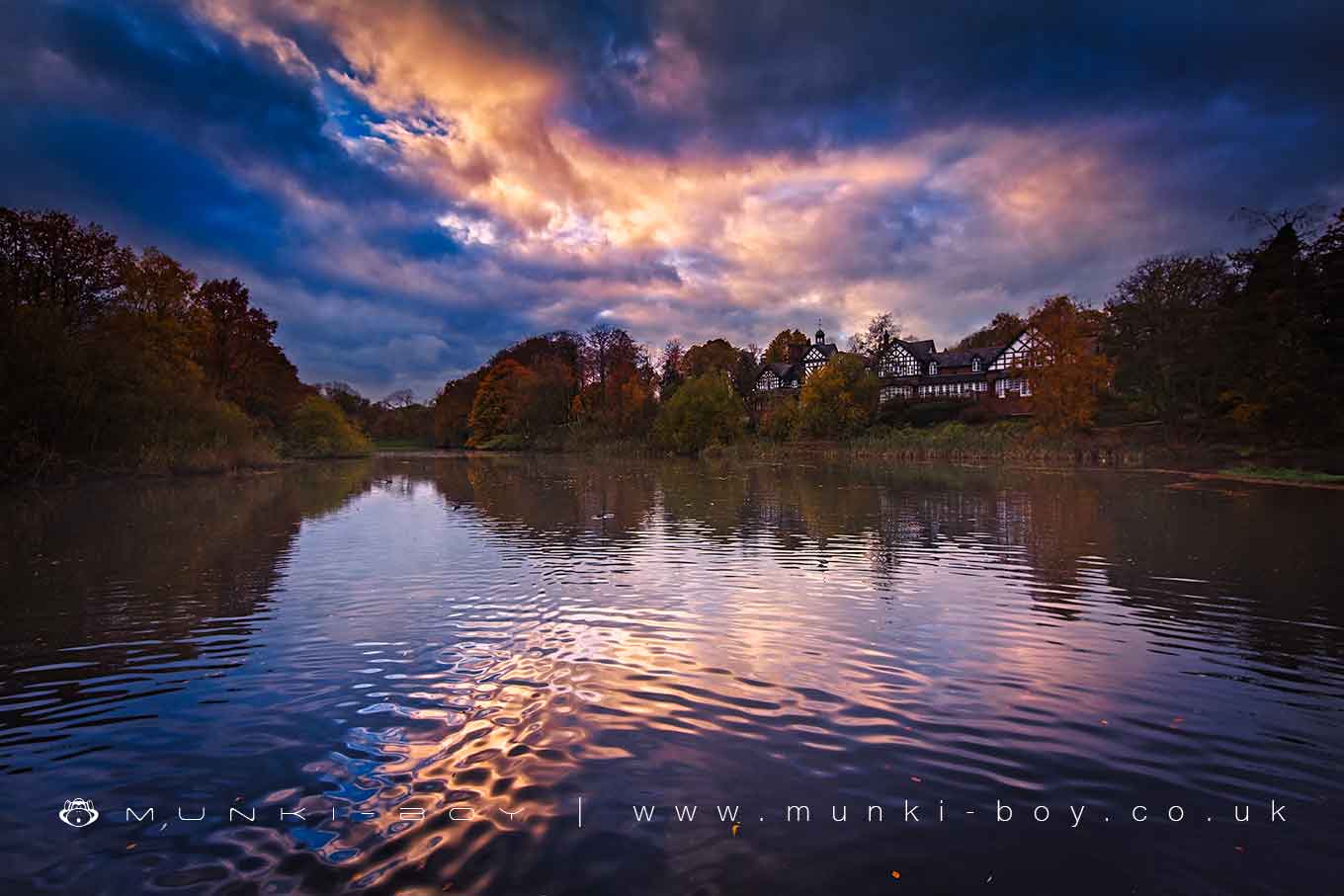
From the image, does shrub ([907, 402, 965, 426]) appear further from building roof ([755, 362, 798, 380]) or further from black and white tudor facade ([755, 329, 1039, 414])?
building roof ([755, 362, 798, 380])

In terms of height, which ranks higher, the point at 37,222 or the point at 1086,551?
the point at 37,222

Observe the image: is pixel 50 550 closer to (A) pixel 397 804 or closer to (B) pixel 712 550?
(B) pixel 712 550

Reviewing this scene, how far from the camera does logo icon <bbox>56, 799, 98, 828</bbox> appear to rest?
4.39m

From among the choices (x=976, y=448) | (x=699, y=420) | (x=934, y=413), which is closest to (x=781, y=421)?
(x=699, y=420)

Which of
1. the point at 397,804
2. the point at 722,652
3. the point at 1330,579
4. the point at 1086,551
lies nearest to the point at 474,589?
the point at 722,652

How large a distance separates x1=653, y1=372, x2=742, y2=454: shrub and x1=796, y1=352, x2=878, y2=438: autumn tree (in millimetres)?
7811

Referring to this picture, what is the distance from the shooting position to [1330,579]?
1149 cm

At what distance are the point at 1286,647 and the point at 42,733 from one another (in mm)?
12442

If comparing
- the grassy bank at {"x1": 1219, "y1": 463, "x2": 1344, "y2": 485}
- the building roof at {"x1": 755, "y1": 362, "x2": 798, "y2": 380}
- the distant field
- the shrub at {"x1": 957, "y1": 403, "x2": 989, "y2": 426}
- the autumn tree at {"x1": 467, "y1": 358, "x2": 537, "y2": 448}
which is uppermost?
the building roof at {"x1": 755, "y1": 362, "x2": 798, "y2": 380}

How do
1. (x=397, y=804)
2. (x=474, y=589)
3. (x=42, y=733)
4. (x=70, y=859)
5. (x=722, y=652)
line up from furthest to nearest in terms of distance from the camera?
1. (x=474, y=589)
2. (x=722, y=652)
3. (x=42, y=733)
4. (x=397, y=804)
5. (x=70, y=859)

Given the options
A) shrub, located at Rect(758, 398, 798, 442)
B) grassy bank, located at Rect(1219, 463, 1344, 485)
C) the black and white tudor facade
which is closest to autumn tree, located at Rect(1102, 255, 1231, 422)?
grassy bank, located at Rect(1219, 463, 1344, 485)

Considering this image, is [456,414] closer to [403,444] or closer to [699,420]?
[403,444]

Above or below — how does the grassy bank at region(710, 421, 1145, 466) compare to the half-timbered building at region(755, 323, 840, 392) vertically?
below

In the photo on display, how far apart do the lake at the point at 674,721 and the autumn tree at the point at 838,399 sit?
57750 mm
